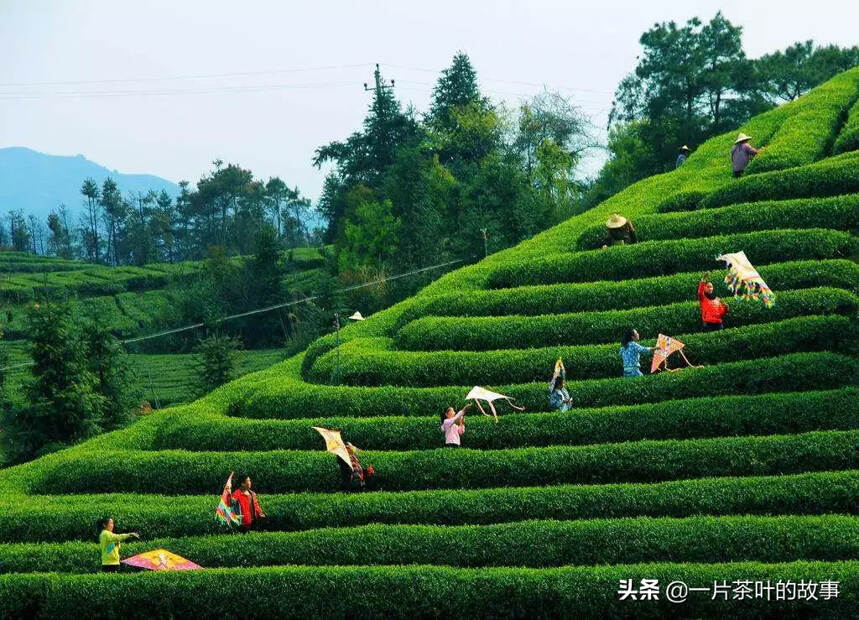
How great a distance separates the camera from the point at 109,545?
20.0 metres

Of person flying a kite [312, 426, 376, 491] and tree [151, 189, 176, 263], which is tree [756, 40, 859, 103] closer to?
person flying a kite [312, 426, 376, 491]

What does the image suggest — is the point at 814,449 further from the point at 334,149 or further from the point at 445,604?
the point at 334,149

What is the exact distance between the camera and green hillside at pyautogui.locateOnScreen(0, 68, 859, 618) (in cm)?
1808

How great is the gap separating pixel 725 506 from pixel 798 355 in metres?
5.47

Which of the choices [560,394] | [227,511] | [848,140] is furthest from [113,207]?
[227,511]

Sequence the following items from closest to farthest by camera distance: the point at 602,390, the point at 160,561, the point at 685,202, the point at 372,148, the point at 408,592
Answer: the point at 408,592 < the point at 160,561 < the point at 602,390 < the point at 685,202 < the point at 372,148

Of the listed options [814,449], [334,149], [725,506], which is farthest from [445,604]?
[334,149]

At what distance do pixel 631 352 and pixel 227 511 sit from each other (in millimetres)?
9481

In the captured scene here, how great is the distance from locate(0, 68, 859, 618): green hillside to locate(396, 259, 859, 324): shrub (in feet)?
0.21

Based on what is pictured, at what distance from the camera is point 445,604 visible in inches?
704

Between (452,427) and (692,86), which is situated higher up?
(692,86)

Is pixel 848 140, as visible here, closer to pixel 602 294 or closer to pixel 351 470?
pixel 602 294

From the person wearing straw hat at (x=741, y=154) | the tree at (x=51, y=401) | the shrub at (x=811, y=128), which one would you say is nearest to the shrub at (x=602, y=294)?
the tree at (x=51, y=401)

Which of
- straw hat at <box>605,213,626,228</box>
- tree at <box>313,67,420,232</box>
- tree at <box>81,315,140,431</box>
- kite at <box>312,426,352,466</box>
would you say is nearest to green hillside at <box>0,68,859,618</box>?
kite at <box>312,426,352,466</box>
